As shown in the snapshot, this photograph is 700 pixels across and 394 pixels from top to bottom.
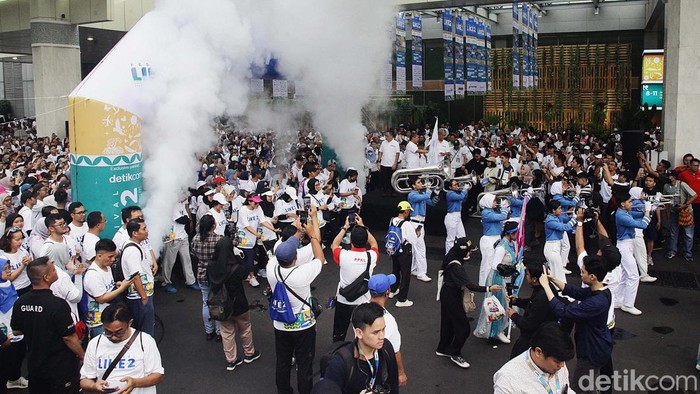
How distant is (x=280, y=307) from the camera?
5.32m

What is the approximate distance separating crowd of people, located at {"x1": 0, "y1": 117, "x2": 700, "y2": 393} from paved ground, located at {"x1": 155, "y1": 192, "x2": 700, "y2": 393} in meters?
0.22

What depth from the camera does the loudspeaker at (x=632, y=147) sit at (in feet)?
43.9

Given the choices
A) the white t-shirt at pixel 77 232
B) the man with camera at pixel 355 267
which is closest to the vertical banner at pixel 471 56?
the man with camera at pixel 355 267

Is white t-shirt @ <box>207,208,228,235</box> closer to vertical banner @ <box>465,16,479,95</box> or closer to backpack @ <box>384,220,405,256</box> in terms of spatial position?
backpack @ <box>384,220,405,256</box>

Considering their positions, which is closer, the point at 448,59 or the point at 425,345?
the point at 425,345

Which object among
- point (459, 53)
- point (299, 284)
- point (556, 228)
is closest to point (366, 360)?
point (299, 284)

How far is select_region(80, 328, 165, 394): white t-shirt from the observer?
3869mm

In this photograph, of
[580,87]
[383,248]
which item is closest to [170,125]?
→ [383,248]

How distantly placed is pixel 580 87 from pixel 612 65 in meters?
1.50

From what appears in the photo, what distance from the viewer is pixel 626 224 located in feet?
25.8

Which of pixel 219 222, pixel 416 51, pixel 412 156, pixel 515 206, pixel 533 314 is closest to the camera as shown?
pixel 533 314

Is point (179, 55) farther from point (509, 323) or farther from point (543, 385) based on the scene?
point (543, 385)

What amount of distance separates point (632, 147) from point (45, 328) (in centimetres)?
1298

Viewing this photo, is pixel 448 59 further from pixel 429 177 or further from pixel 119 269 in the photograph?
pixel 119 269
